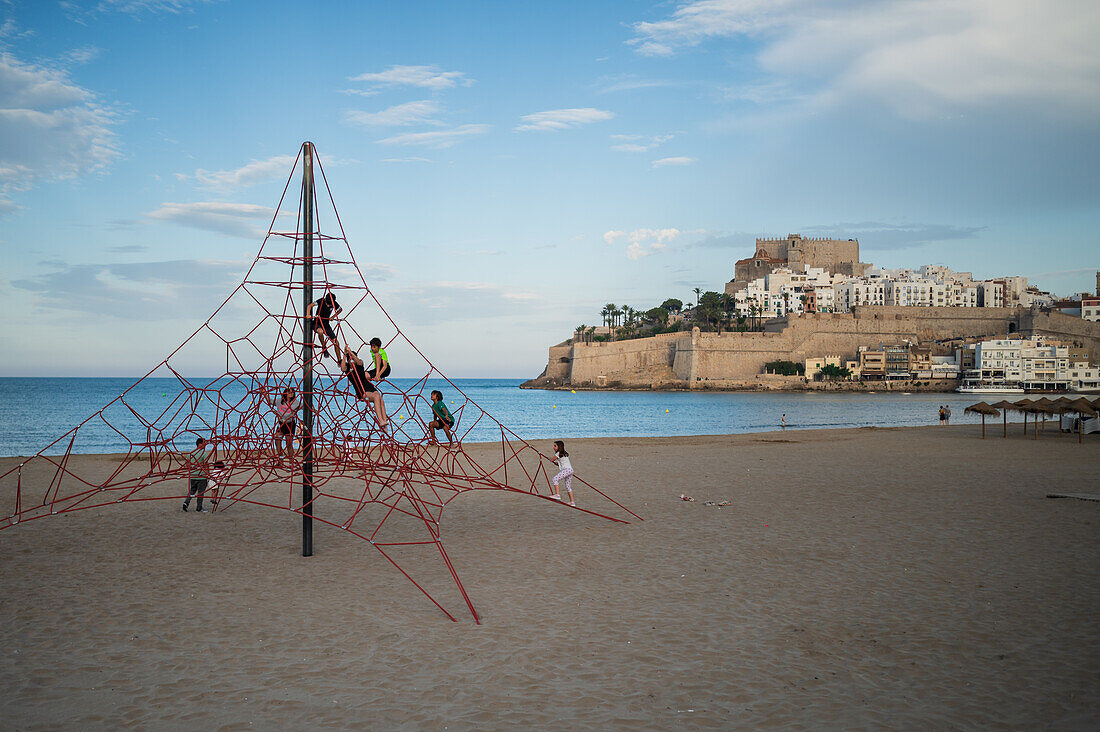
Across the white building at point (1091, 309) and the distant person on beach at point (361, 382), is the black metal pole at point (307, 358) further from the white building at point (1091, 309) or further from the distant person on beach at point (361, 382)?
the white building at point (1091, 309)

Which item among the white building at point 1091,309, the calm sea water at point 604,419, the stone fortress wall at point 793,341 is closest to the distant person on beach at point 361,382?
the calm sea water at point 604,419

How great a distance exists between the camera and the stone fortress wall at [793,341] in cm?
7950

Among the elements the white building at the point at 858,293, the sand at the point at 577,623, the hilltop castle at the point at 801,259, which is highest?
the hilltop castle at the point at 801,259

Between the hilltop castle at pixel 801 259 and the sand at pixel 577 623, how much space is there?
104249 mm

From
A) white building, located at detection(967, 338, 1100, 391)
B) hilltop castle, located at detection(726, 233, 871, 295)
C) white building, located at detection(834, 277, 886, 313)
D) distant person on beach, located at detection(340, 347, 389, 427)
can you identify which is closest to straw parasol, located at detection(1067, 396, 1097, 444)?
distant person on beach, located at detection(340, 347, 389, 427)

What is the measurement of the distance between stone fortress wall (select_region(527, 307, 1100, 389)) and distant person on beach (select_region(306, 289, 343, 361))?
72490 mm

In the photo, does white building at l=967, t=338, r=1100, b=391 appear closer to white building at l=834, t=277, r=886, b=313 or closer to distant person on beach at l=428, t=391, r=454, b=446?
white building at l=834, t=277, r=886, b=313

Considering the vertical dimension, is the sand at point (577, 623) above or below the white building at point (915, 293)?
below

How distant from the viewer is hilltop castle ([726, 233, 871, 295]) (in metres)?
110

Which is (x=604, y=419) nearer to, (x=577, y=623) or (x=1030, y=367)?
(x=577, y=623)

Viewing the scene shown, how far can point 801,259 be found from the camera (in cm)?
11125

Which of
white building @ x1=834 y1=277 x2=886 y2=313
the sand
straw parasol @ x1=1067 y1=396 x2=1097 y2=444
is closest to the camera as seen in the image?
the sand

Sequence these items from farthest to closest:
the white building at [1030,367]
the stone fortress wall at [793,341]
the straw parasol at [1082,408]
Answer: the stone fortress wall at [793,341], the white building at [1030,367], the straw parasol at [1082,408]

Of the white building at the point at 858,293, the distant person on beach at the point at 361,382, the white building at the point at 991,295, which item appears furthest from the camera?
the white building at the point at 991,295
